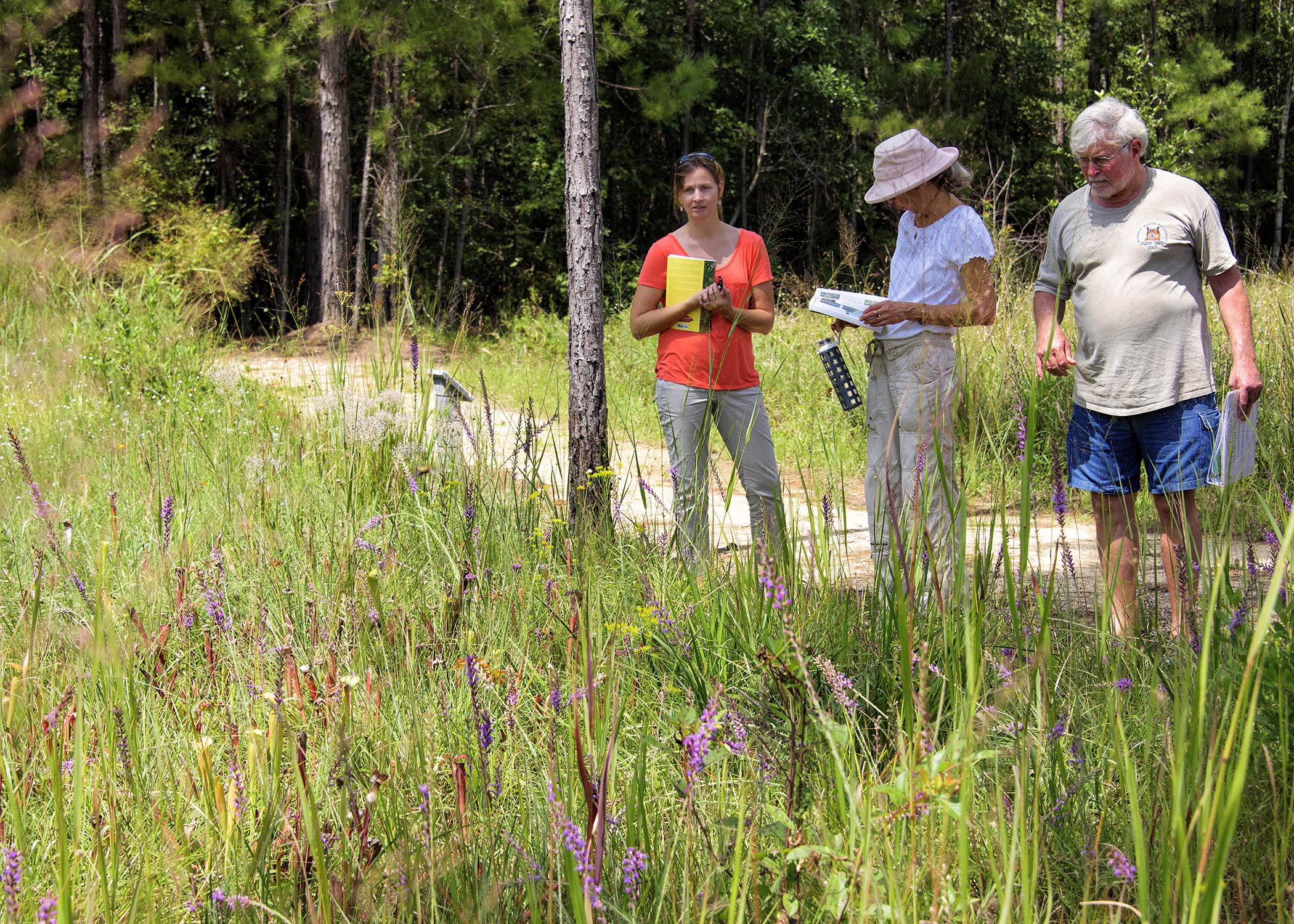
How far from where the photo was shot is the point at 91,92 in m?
15.8

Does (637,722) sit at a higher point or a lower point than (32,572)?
lower

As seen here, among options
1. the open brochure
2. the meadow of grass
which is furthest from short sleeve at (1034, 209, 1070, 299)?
the meadow of grass

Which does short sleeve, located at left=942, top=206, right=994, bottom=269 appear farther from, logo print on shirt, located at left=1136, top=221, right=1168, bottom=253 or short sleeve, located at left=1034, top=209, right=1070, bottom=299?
logo print on shirt, located at left=1136, top=221, right=1168, bottom=253

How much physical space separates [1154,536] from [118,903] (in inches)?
183

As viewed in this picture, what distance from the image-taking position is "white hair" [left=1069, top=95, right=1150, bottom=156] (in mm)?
3082

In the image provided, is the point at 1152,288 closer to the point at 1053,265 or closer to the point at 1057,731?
the point at 1053,265

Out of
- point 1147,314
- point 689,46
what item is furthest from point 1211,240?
point 689,46

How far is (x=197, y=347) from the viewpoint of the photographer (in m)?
6.60

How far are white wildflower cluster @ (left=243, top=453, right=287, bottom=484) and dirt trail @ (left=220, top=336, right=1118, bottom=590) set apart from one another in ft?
1.23

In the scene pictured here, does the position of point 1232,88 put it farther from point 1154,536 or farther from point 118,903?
point 118,903

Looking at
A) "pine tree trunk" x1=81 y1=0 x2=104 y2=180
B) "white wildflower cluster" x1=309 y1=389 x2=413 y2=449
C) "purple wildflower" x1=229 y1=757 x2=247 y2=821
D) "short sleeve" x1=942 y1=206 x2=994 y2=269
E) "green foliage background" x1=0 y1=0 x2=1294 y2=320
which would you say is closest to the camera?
"purple wildflower" x1=229 y1=757 x2=247 y2=821

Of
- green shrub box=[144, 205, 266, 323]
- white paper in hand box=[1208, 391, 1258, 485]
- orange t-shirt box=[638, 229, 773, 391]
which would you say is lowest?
white paper in hand box=[1208, 391, 1258, 485]

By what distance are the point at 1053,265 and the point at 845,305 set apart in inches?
28.0

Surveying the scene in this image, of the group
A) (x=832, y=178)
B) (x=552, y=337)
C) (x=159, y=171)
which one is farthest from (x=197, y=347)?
(x=832, y=178)
